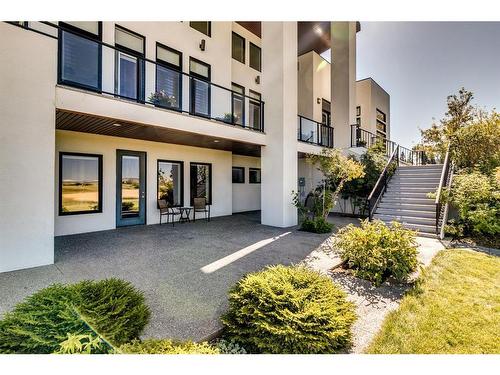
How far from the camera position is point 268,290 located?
8.97 feet

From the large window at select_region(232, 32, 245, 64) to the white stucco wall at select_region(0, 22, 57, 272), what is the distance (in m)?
8.71

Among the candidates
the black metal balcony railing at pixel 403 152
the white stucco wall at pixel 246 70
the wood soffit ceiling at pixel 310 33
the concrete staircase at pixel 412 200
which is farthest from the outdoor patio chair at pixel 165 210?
the black metal balcony railing at pixel 403 152

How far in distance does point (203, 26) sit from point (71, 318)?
455 inches

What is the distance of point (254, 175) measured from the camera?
14.4 m

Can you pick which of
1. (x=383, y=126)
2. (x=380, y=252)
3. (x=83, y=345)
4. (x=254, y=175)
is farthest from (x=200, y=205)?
(x=383, y=126)

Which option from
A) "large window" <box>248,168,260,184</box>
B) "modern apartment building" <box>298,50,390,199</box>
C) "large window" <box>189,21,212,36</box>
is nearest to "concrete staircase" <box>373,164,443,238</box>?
"modern apartment building" <box>298,50,390,199</box>

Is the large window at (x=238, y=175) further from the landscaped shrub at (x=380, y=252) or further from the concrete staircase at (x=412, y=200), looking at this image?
the landscaped shrub at (x=380, y=252)

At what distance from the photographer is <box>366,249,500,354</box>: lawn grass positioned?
8.90ft

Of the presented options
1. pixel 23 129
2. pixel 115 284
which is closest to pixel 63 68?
pixel 23 129

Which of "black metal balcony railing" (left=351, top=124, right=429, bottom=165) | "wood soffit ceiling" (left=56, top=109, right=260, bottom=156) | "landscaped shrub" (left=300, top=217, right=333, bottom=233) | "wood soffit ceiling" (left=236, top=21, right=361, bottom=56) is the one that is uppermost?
"wood soffit ceiling" (left=236, top=21, right=361, bottom=56)

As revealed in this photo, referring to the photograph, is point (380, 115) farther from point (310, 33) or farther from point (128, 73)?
point (128, 73)

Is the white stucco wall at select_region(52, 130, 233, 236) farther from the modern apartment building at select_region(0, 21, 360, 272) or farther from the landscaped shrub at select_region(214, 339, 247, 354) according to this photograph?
the landscaped shrub at select_region(214, 339, 247, 354)

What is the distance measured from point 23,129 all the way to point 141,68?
347 cm
